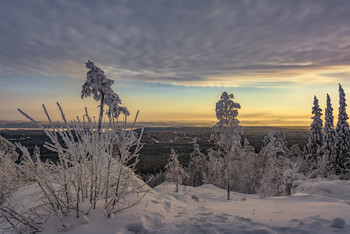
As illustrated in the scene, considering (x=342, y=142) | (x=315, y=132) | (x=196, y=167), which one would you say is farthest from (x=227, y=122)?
(x=196, y=167)

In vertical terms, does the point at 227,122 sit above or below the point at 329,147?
above

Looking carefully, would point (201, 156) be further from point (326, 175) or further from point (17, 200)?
point (17, 200)

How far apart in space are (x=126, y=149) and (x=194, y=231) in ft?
6.50

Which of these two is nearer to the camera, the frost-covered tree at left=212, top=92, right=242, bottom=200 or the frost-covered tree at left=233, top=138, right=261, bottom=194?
the frost-covered tree at left=212, top=92, right=242, bottom=200

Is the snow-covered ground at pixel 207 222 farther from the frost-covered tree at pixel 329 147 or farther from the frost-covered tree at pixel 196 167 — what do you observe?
the frost-covered tree at pixel 196 167

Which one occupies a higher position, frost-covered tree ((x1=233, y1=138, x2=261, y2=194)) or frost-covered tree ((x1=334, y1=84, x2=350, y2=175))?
frost-covered tree ((x1=334, y1=84, x2=350, y2=175))

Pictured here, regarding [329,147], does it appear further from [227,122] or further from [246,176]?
[227,122]

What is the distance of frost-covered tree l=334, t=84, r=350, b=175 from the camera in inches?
1256

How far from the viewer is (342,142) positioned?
105 ft

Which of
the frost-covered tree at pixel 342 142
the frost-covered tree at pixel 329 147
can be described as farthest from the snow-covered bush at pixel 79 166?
the frost-covered tree at pixel 342 142

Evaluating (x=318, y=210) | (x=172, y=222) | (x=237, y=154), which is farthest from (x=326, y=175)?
(x=172, y=222)

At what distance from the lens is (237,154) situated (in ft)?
187

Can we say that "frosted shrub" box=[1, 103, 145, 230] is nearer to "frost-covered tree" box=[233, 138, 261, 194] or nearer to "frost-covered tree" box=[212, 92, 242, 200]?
"frost-covered tree" box=[212, 92, 242, 200]

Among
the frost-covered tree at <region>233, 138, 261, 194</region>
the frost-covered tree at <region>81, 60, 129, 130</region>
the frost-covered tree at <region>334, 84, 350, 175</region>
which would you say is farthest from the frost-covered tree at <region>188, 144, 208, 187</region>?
the frost-covered tree at <region>81, 60, 129, 130</region>
